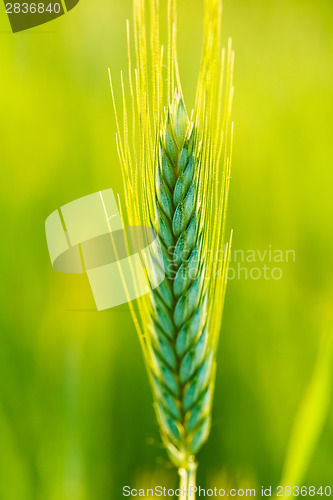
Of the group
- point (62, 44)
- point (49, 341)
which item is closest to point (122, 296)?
point (49, 341)

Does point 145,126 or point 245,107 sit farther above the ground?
point 245,107

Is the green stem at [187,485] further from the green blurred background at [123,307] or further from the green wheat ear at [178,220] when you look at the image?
the green blurred background at [123,307]

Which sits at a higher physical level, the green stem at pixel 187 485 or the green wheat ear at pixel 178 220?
the green wheat ear at pixel 178 220

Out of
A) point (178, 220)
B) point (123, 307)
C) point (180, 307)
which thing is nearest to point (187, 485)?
point (180, 307)

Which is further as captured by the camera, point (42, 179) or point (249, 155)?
point (249, 155)

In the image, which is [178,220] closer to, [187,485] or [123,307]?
[187,485]

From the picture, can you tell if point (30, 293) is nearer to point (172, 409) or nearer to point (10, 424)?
point (10, 424)

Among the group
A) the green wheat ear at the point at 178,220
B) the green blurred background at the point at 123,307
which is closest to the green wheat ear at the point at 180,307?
the green wheat ear at the point at 178,220
